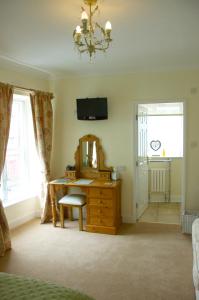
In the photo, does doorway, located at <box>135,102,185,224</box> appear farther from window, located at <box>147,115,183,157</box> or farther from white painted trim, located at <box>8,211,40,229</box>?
white painted trim, located at <box>8,211,40,229</box>

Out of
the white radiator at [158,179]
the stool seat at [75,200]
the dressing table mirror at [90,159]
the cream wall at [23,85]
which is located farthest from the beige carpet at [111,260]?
the white radiator at [158,179]

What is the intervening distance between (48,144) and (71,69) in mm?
1307

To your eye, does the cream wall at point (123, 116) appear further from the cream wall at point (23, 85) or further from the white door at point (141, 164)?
the cream wall at point (23, 85)

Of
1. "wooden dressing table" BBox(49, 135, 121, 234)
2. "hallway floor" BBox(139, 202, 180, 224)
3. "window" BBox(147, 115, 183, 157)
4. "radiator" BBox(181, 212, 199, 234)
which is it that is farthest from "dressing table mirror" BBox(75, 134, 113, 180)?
"window" BBox(147, 115, 183, 157)

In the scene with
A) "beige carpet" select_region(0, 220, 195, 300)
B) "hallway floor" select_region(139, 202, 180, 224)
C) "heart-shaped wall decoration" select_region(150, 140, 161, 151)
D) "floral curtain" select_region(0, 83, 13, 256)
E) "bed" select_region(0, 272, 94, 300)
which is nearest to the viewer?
"bed" select_region(0, 272, 94, 300)

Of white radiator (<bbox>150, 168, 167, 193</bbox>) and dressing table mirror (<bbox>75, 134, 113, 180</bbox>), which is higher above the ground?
dressing table mirror (<bbox>75, 134, 113, 180</bbox>)

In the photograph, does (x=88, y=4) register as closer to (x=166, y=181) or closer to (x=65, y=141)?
(x=65, y=141)

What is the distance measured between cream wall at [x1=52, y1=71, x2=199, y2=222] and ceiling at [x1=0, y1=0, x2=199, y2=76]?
25 centimetres

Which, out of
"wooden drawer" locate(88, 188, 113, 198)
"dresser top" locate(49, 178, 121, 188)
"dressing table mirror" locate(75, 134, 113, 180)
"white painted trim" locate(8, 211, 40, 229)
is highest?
"dressing table mirror" locate(75, 134, 113, 180)

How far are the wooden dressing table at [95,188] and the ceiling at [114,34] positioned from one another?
4.52 ft

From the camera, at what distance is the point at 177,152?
19.9ft

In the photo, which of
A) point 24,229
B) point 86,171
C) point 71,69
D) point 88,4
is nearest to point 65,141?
point 86,171

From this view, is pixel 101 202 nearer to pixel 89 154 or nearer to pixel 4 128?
pixel 89 154

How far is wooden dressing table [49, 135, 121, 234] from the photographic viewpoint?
4.10 metres
